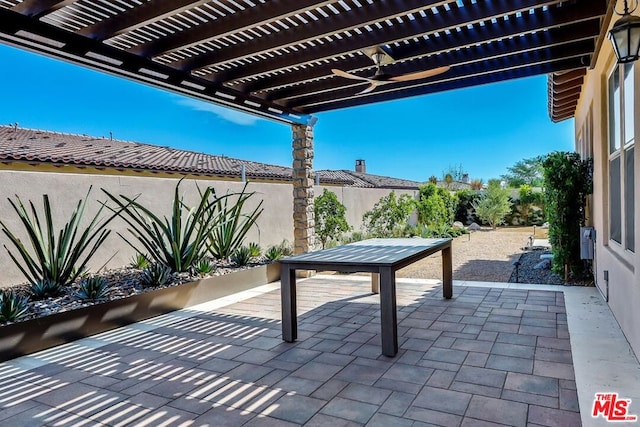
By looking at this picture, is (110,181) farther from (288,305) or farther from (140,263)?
(288,305)

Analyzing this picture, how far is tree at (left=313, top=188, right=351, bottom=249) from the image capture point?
821 cm

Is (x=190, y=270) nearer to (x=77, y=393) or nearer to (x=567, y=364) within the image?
(x=77, y=393)

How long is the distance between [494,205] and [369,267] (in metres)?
13.4

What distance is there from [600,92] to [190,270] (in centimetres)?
542

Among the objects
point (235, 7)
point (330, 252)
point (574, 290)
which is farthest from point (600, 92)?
point (235, 7)

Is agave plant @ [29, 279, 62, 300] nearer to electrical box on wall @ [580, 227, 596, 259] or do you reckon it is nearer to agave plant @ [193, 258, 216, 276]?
agave plant @ [193, 258, 216, 276]

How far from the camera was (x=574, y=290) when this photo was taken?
5367 mm

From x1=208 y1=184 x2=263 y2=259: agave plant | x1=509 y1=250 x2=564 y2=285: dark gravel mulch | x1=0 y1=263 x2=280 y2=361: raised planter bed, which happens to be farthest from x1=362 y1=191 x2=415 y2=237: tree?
x1=0 y1=263 x2=280 y2=361: raised planter bed

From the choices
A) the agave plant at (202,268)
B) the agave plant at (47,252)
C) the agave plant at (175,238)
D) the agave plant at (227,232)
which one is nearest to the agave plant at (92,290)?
the agave plant at (47,252)

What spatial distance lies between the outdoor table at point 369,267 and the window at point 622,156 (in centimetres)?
171

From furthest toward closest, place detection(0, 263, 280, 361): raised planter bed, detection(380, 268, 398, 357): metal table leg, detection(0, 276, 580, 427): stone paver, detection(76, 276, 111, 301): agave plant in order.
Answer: detection(76, 276, 111, 301): agave plant < detection(0, 263, 280, 361): raised planter bed < detection(380, 268, 398, 357): metal table leg < detection(0, 276, 580, 427): stone paver

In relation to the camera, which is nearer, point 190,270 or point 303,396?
point 303,396

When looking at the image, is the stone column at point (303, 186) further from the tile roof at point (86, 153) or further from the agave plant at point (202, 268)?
the tile roof at point (86, 153)

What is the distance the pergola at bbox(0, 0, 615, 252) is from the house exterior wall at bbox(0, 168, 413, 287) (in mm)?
1793
